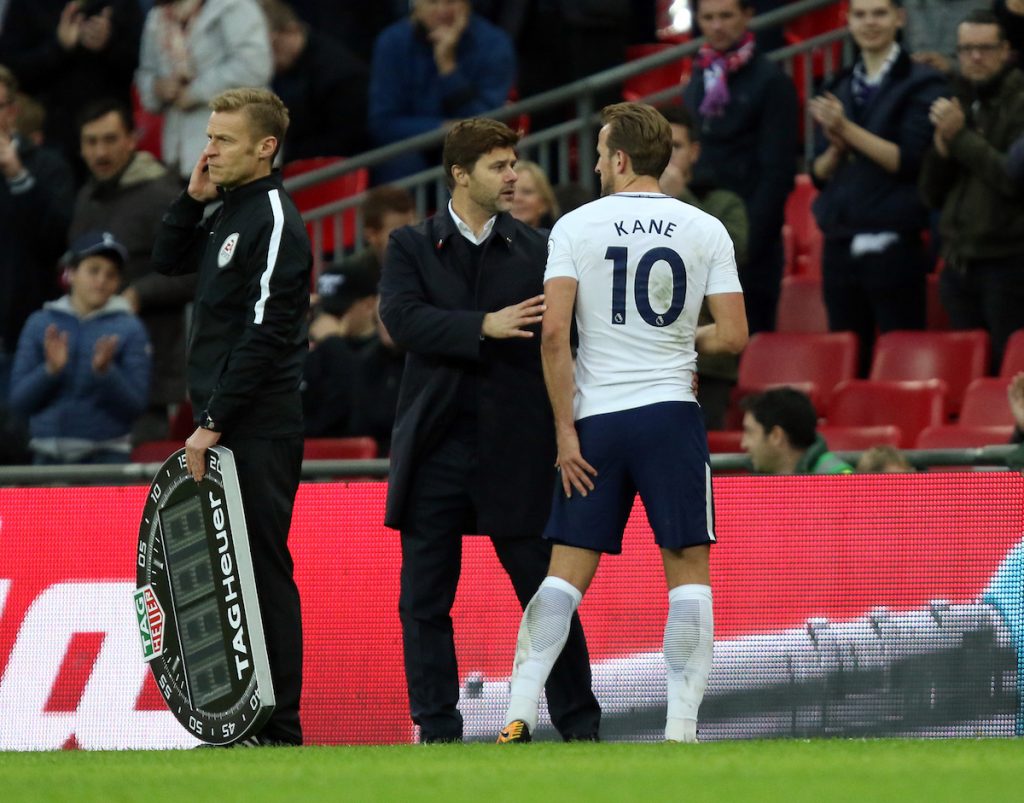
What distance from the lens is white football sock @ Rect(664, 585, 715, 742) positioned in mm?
6527

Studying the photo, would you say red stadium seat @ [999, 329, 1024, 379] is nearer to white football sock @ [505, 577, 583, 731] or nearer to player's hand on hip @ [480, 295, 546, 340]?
player's hand on hip @ [480, 295, 546, 340]

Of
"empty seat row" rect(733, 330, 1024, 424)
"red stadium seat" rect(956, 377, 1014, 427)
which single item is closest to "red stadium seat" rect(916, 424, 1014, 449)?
"red stadium seat" rect(956, 377, 1014, 427)

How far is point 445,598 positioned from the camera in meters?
7.21

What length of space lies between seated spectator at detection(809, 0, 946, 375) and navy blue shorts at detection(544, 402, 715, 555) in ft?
16.1

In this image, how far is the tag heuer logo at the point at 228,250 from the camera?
23.1 feet

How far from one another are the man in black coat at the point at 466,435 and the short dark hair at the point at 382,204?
12.7 ft

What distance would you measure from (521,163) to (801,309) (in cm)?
289

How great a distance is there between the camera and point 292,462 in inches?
281

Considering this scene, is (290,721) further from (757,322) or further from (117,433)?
(757,322)

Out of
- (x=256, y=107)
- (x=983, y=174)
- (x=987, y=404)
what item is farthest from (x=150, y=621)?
(x=983, y=174)

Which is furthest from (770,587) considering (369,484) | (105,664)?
(105,664)

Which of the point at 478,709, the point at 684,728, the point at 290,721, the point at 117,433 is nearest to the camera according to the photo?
the point at 684,728

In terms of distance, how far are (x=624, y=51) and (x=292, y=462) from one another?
24.9 feet

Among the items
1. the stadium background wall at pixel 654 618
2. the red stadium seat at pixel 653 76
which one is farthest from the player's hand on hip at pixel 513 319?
the red stadium seat at pixel 653 76
